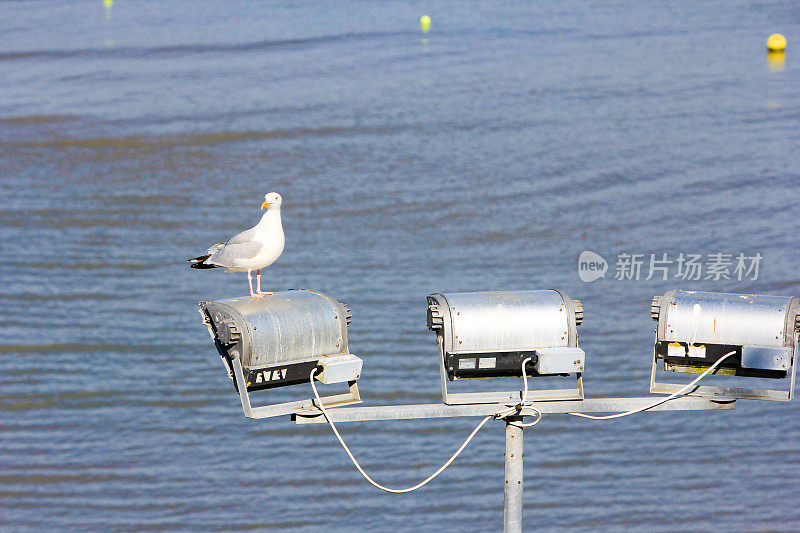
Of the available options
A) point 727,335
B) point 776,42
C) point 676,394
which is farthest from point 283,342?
point 776,42

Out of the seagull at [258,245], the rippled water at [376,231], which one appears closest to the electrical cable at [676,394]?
the seagull at [258,245]

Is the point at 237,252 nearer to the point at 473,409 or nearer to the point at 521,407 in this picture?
the point at 473,409

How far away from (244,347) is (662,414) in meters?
5.40

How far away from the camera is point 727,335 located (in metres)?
4.74

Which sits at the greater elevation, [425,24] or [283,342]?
[425,24]

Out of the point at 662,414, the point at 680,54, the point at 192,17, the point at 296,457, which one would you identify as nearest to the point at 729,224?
the point at 662,414

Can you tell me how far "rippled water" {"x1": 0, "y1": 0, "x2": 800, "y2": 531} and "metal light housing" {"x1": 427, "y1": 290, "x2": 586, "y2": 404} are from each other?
359 centimetres

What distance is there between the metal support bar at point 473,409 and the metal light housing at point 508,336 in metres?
0.08

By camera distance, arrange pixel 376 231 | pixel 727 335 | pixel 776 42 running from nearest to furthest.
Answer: pixel 727 335 → pixel 376 231 → pixel 776 42

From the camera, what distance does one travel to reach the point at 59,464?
8766 millimetres

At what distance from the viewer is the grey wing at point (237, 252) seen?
223 inches

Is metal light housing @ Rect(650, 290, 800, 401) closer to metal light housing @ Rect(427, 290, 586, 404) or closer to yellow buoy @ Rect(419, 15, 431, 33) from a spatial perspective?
metal light housing @ Rect(427, 290, 586, 404)

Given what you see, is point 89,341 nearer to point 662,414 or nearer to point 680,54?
point 662,414

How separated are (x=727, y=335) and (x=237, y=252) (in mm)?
2585
